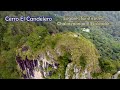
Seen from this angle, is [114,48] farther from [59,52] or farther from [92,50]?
[59,52]

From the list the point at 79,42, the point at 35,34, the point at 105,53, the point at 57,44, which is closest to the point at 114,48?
the point at 105,53

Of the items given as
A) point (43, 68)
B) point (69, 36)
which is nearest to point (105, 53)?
point (69, 36)

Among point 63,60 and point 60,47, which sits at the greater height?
point 60,47
